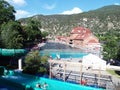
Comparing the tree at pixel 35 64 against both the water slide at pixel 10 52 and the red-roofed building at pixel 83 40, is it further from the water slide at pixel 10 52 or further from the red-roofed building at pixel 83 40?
the red-roofed building at pixel 83 40

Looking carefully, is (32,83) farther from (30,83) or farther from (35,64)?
(35,64)

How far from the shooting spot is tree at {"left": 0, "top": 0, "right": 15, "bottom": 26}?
5336cm

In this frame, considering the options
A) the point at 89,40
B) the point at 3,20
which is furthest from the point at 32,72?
the point at 89,40

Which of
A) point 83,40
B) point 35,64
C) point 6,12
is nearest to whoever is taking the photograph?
point 35,64

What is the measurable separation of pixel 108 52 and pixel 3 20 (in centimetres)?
2732

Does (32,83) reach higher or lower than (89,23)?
lower

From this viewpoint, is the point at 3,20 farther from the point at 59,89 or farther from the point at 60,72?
the point at 59,89

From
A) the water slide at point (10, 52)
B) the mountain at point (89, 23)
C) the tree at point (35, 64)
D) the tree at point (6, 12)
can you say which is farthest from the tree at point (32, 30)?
the mountain at point (89, 23)

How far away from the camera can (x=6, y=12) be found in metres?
54.8

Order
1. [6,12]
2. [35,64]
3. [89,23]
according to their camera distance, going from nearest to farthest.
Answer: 1. [35,64]
2. [6,12]
3. [89,23]

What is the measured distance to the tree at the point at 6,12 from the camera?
175ft

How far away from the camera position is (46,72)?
27984mm

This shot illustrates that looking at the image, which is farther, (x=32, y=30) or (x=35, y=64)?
(x=32, y=30)

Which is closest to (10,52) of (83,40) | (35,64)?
(35,64)
